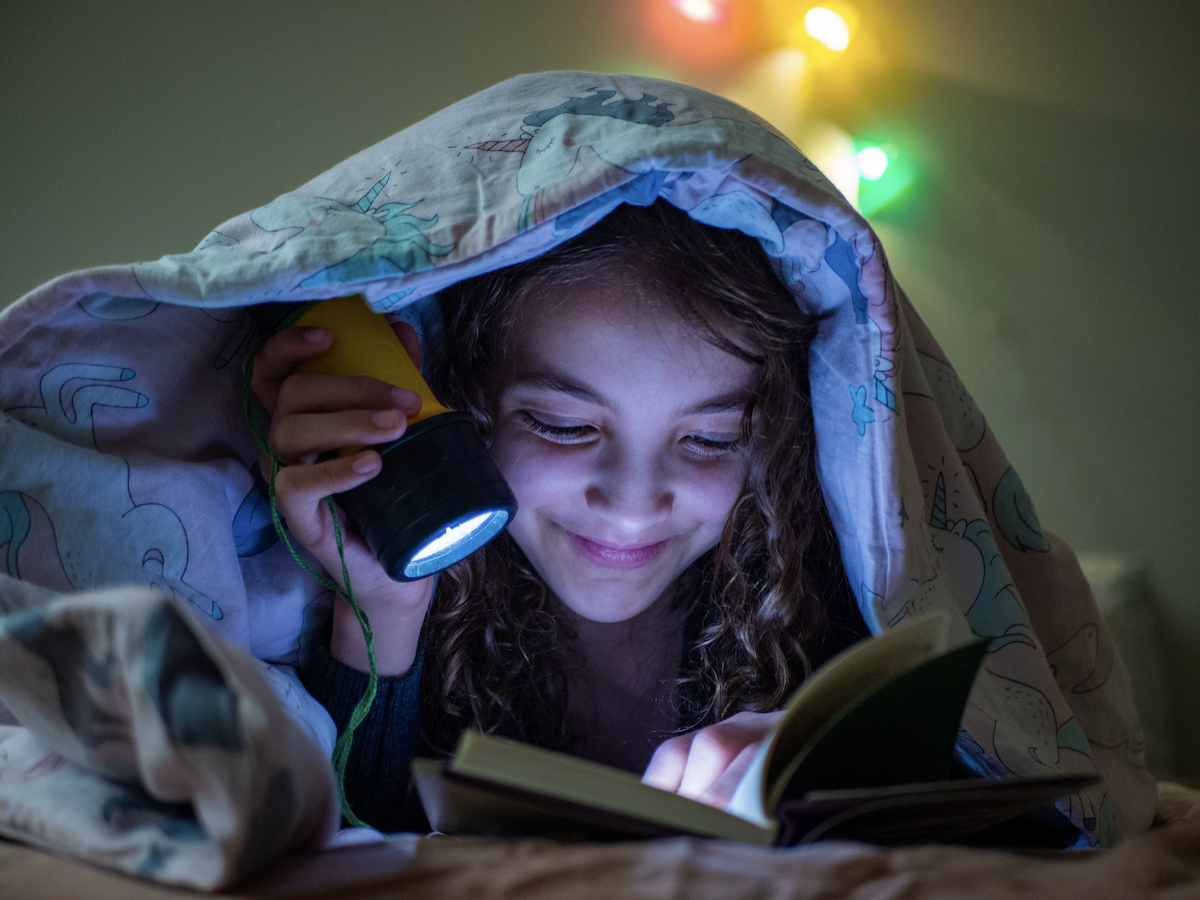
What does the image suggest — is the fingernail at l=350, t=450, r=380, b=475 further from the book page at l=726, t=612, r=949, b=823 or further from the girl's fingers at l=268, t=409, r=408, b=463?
the book page at l=726, t=612, r=949, b=823

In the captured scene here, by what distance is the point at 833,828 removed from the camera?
405 millimetres

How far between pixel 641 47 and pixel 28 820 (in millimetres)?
1622

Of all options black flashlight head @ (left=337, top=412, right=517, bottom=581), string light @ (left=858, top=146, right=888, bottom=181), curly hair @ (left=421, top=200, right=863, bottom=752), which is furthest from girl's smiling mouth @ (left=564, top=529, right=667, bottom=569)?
string light @ (left=858, top=146, right=888, bottom=181)

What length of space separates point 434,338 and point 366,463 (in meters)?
0.27

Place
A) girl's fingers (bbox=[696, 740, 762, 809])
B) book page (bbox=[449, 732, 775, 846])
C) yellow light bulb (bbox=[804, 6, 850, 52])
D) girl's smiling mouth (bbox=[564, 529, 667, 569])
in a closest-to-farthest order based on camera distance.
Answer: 1. book page (bbox=[449, 732, 775, 846])
2. girl's fingers (bbox=[696, 740, 762, 809])
3. girl's smiling mouth (bbox=[564, 529, 667, 569])
4. yellow light bulb (bbox=[804, 6, 850, 52])

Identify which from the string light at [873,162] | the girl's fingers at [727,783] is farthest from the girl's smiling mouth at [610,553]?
the string light at [873,162]

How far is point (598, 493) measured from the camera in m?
0.79

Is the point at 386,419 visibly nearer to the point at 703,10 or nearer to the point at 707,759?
the point at 707,759

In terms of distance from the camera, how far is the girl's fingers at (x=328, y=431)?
0.64 meters

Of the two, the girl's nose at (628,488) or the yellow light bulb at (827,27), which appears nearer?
the girl's nose at (628,488)

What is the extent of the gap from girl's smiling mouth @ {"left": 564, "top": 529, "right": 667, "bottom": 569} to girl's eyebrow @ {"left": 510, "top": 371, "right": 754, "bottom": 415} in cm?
17

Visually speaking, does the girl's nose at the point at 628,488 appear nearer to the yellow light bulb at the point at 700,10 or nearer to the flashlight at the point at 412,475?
the flashlight at the point at 412,475

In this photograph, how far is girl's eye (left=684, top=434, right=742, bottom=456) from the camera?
811 millimetres

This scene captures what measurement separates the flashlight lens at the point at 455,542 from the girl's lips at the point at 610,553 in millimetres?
206
